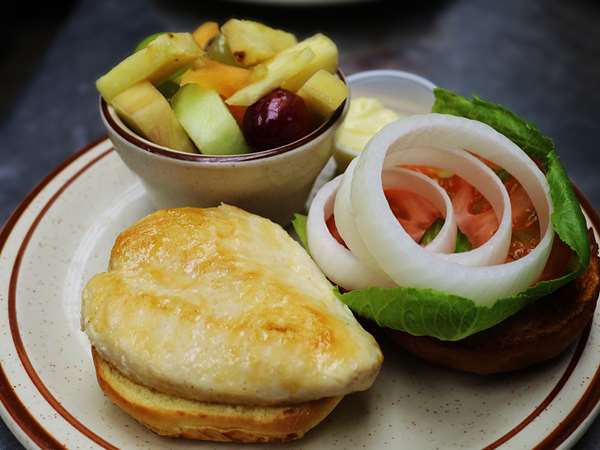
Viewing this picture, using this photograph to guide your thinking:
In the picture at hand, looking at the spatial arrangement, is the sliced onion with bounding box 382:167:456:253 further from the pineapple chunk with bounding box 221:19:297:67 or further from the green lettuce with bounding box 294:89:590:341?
the pineapple chunk with bounding box 221:19:297:67

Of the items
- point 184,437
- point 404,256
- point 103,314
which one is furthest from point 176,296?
point 404,256

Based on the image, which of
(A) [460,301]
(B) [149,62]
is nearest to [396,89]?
(B) [149,62]

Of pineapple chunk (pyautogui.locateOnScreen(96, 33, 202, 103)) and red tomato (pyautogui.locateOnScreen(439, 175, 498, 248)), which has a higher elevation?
pineapple chunk (pyautogui.locateOnScreen(96, 33, 202, 103))

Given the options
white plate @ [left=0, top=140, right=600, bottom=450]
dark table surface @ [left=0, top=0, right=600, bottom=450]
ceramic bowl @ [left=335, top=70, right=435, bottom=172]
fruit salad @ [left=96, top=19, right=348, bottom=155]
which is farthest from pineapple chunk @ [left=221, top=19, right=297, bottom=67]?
dark table surface @ [left=0, top=0, right=600, bottom=450]

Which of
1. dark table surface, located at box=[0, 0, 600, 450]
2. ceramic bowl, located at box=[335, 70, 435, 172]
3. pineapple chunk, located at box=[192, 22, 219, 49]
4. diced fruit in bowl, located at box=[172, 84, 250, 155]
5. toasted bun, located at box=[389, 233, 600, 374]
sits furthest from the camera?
dark table surface, located at box=[0, 0, 600, 450]

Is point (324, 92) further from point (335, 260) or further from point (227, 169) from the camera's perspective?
point (335, 260)

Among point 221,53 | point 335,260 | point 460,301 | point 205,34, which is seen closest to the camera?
point 460,301

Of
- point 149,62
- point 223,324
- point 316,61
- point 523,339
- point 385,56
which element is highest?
point 149,62
